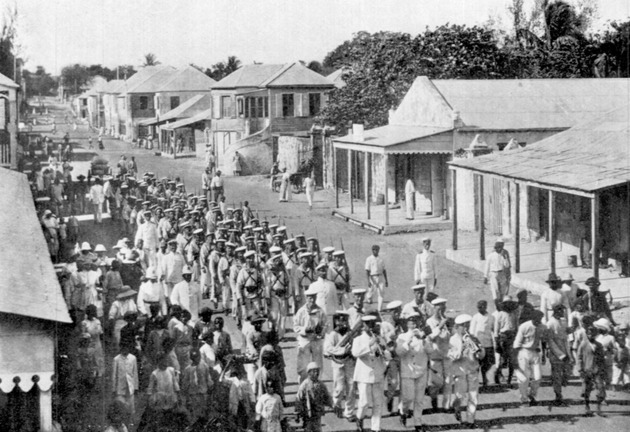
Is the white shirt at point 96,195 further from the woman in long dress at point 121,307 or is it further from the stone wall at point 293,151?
the stone wall at point 293,151

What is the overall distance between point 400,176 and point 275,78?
57.0 feet

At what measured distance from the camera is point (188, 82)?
228ft

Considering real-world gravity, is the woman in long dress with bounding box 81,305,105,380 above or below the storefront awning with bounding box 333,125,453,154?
below

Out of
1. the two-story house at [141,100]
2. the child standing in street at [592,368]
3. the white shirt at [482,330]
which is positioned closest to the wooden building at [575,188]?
the white shirt at [482,330]

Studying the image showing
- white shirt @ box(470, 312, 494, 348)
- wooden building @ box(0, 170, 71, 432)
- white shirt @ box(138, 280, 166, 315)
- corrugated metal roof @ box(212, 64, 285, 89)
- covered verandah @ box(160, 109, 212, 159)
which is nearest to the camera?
wooden building @ box(0, 170, 71, 432)

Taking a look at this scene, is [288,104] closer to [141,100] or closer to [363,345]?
[141,100]

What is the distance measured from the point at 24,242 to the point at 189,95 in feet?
189

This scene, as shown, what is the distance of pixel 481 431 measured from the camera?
10422mm

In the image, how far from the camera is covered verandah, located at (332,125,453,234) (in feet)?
84.5

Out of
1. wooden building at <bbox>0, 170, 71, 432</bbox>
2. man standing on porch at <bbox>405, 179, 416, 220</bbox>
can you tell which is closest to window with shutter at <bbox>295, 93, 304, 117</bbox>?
man standing on porch at <bbox>405, 179, 416, 220</bbox>

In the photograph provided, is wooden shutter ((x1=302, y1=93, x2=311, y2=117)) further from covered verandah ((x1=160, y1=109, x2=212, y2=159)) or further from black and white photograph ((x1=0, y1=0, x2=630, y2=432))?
covered verandah ((x1=160, y1=109, x2=212, y2=159))

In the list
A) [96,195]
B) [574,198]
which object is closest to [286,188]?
[96,195]

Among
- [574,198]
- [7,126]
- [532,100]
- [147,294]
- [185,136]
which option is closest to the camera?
[147,294]

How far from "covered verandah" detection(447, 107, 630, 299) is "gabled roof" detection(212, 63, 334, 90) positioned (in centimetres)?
2442
